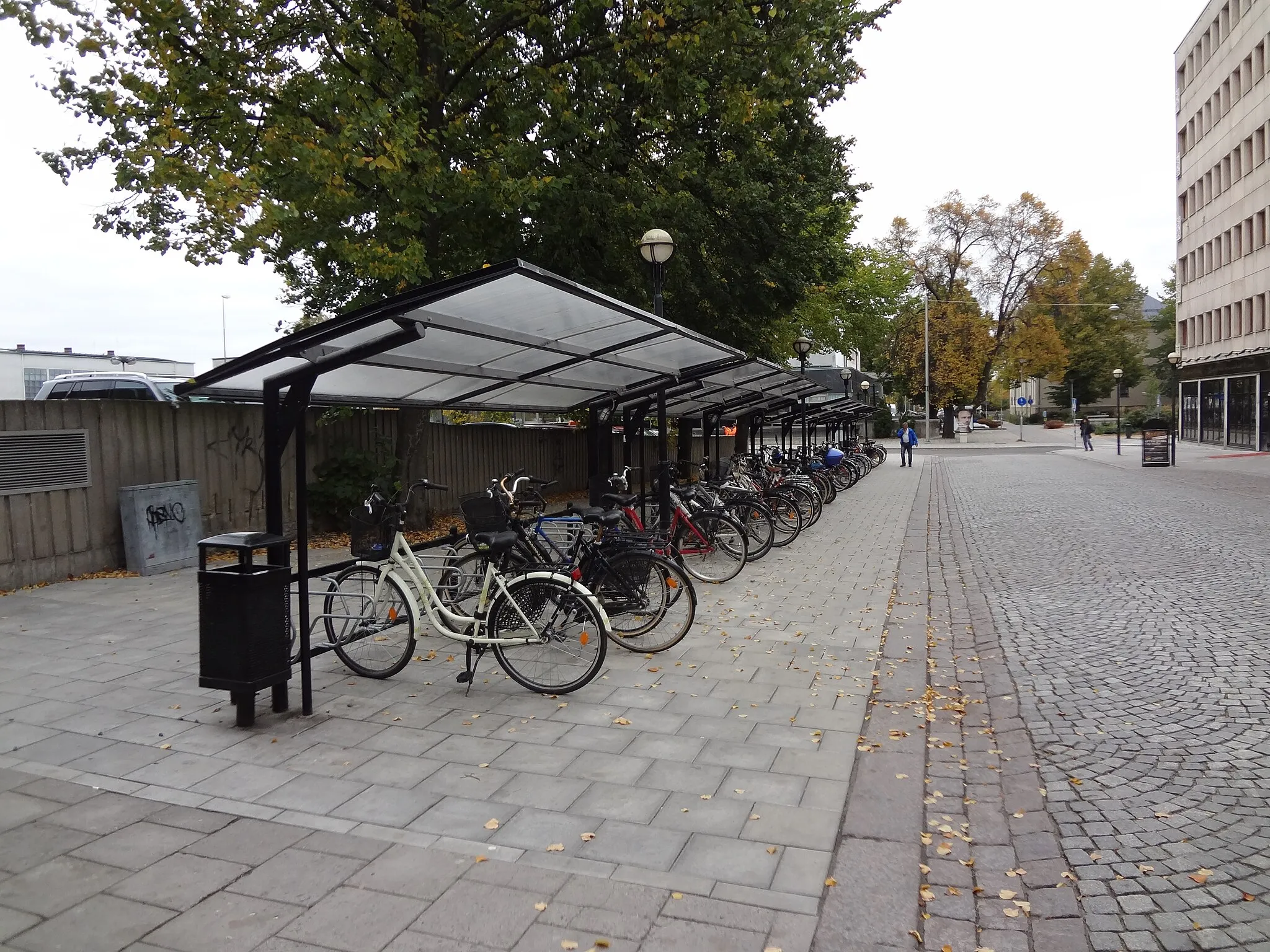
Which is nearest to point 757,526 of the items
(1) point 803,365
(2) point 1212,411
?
(1) point 803,365

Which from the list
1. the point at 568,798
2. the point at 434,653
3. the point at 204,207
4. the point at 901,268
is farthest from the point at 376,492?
the point at 901,268

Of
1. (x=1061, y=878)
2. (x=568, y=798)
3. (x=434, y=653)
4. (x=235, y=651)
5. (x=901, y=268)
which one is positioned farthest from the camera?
(x=901, y=268)

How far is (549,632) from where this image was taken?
17.5 feet

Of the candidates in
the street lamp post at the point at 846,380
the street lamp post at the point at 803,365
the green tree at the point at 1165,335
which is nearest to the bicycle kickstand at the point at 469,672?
the street lamp post at the point at 803,365

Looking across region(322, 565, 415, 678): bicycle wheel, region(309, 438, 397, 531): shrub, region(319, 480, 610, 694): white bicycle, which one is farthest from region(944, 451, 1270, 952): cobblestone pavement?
region(309, 438, 397, 531): shrub

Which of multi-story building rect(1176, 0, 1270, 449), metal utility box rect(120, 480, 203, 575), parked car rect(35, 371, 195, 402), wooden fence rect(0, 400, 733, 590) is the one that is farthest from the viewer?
multi-story building rect(1176, 0, 1270, 449)

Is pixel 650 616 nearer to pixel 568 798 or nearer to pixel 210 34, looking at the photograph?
pixel 568 798

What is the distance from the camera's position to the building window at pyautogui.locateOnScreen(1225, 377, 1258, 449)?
36.2 meters

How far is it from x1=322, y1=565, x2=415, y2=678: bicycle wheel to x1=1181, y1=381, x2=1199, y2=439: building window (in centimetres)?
4743

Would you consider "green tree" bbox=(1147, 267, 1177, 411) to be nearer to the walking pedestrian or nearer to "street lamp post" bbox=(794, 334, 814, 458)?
the walking pedestrian

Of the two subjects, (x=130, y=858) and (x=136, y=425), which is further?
(x=136, y=425)

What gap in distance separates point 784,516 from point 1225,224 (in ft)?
125

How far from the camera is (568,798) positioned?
393 centimetres

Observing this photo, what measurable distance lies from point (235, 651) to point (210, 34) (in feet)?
31.4
